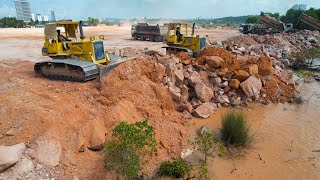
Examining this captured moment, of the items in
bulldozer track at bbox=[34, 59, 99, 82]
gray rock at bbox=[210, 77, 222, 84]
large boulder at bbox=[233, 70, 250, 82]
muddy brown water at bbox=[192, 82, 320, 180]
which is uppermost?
bulldozer track at bbox=[34, 59, 99, 82]

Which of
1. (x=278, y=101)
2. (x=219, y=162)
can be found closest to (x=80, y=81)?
(x=219, y=162)

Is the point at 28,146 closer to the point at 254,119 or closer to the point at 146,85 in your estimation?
the point at 146,85

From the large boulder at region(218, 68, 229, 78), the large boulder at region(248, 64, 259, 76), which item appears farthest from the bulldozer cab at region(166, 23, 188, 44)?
the large boulder at region(248, 64, 259, 76)

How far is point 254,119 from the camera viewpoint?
8.91m

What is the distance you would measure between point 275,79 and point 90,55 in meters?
8.09

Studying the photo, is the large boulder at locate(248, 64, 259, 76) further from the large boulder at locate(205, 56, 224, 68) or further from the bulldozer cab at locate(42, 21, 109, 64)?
the bulldozer cab at locate(42, 21, 109, 64)

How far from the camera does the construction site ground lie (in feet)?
17.5

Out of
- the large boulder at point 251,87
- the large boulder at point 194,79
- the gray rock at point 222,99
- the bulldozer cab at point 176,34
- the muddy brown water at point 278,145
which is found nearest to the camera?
the muddy brown water at point 278,145

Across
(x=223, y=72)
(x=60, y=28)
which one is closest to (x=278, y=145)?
(x=223, y=72)

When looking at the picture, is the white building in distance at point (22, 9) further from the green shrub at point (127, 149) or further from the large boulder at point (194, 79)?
the green shrub at point (127, 149)

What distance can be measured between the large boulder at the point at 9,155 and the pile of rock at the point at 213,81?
5297 mm

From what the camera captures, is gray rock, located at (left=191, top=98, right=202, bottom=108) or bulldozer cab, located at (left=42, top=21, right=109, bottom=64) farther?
gray rock, located at (left=191, top=98, right=202, bottom=108)

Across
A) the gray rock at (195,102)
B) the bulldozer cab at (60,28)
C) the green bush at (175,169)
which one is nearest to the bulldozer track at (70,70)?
the bulldozer cab at (60,28)

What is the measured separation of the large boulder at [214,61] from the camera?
10.7 meters
